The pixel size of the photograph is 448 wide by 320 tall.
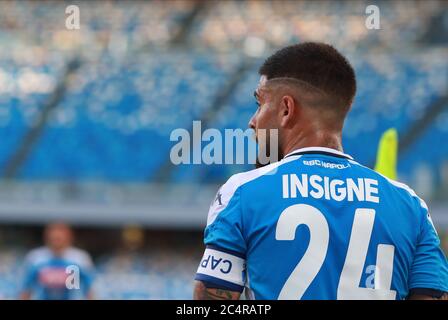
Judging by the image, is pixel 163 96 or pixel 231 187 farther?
pixel 163 96

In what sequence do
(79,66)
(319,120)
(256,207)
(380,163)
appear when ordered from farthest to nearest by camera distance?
(79,66) < (380,163) < (319,120) < (256,207)

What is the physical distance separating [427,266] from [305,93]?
0.51 metres

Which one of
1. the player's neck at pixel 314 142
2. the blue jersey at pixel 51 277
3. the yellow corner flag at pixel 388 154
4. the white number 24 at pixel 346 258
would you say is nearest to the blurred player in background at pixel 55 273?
the blue jersey at pixel 51 277

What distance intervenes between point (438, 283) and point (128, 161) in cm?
1057

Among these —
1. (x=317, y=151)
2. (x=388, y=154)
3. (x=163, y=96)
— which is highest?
(x=163, y=96)

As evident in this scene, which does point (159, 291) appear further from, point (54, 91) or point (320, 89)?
point (320, 89)

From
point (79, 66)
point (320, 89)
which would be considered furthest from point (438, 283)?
point (79, 66)

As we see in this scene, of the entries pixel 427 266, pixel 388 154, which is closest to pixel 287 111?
pixel 427 266

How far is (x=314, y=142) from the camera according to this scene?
6.96 ft

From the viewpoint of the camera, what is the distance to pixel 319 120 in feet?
6.95

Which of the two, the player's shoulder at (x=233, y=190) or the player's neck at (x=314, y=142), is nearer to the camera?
the player's shoulder at (x=233, y=190)

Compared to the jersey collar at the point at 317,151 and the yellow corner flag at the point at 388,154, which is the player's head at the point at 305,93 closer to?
the jersey collar at the point at 317,151

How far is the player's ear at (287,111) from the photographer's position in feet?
6.90

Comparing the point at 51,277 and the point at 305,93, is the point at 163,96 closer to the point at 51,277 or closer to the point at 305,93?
the point at 51,277
